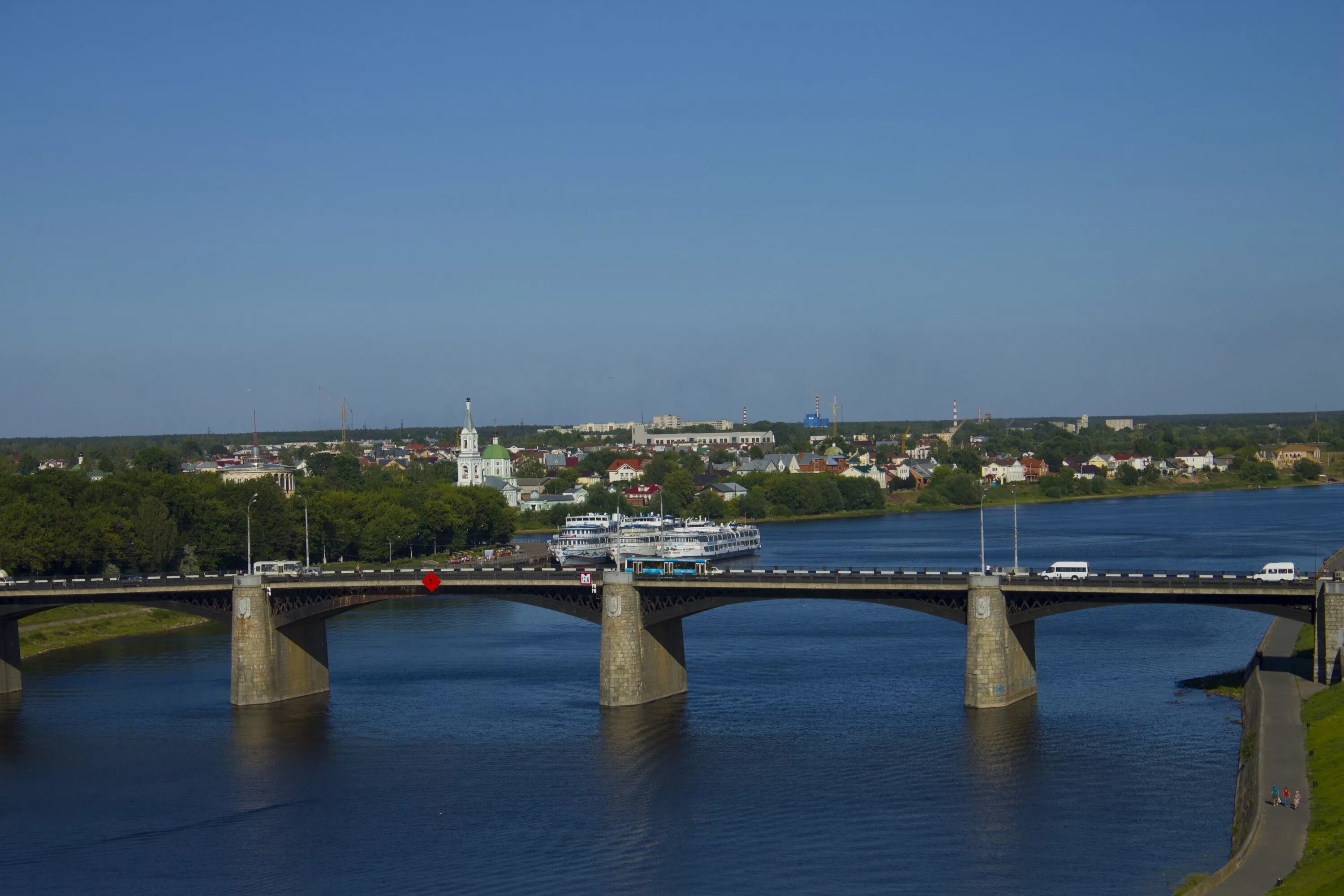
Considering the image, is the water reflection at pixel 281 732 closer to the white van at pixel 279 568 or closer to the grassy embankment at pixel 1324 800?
the white van at pixel 279 568

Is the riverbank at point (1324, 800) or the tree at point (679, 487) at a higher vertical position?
the tree at point (679, 487)

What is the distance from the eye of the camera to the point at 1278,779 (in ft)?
140

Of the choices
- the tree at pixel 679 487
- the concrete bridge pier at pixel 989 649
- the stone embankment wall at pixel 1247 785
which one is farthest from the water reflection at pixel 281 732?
the tree at pixel 679 487

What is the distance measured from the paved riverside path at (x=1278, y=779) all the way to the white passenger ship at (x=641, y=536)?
7056 cm

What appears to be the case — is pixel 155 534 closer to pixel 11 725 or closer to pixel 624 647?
A: pixel 11 725

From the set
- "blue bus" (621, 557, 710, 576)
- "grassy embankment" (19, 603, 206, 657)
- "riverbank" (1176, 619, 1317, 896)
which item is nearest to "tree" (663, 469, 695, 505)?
"grassy embankment" (19, 603, 206, 657)

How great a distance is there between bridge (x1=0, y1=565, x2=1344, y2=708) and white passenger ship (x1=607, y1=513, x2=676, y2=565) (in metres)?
54.7

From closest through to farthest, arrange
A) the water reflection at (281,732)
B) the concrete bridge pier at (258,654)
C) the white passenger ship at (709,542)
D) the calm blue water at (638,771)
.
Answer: the calm blue water at (638,771) < the water reflection at (281,732) < the concrete bridge pier at (258,654) < the white passenger ship at (709,542)

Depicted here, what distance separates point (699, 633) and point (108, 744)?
116 feet

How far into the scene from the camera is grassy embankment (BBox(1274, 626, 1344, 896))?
1309 inches

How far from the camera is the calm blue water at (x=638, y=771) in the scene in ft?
140

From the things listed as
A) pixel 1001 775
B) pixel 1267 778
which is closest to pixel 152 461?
pixel 1001 775

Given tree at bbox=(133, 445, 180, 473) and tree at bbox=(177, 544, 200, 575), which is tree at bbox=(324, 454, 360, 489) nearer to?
tree at bbox=(133, 445, 180, 473)

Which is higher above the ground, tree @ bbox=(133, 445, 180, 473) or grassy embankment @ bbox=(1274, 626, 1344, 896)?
tree @ bbox=(133, 445, 180, 473)
